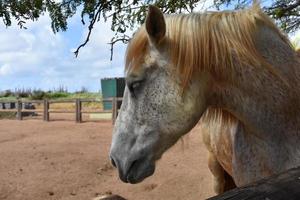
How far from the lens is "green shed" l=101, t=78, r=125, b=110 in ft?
78.4

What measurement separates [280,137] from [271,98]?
0.79 ft

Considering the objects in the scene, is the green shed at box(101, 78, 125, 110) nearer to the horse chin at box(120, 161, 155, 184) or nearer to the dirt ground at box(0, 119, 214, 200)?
the dirt ground at box(0, 119, 214, 200)

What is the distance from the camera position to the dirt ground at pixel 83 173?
7480 mm

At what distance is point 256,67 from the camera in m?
2.52

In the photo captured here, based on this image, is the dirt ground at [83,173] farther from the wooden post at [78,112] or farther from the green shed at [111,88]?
the green shed at [111,88]

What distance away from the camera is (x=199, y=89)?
8.23ft

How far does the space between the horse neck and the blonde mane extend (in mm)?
67

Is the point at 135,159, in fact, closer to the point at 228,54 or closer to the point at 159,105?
the point at 159,105

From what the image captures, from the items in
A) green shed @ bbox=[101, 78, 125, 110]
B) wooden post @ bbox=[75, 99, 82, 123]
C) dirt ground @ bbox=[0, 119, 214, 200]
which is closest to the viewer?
dirt ground @ bbox=[0, 119, 214, 200]

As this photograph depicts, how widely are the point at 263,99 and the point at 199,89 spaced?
384 millimetres

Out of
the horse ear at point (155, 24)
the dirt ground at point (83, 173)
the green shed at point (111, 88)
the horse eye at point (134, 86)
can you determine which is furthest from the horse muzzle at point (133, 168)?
the green shed at point (111, 88)

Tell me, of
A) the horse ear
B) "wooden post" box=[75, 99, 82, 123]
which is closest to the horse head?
the horse ear

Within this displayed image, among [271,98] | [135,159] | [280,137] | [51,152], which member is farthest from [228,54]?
[51,152]

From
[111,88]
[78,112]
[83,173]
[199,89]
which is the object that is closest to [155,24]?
[199,89]
